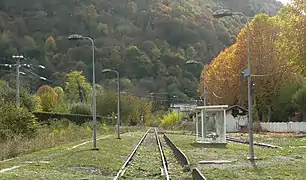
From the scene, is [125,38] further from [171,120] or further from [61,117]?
[61,117]

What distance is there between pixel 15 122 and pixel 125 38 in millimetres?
107218

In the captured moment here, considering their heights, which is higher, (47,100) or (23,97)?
(47,100)

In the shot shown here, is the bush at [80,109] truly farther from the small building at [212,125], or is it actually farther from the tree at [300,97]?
the small building at [212,125]

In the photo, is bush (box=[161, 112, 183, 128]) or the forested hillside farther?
the forested hillside

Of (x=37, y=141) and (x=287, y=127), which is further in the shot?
(x=287, y=127)

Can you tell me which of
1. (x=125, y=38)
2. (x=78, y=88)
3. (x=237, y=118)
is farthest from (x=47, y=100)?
(x=125, y=38)

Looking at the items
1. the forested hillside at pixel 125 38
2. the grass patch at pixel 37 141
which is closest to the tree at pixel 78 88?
the forested hillside at pixel 125 38

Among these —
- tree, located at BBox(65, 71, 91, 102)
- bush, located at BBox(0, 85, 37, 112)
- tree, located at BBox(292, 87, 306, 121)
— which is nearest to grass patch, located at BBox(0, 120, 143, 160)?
bush, located at BBox(0, 85, 37, 112)

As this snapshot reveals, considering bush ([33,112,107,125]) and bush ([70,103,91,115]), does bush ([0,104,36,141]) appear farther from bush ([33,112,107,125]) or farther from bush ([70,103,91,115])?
bush ([70,103,91,115])

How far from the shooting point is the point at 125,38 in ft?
456

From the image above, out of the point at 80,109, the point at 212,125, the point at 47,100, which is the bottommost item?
the point at 212,125

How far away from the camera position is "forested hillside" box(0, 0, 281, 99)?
110250 millimetres

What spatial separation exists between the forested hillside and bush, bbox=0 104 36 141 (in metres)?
67.9

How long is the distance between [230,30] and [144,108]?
3217 centimetres
